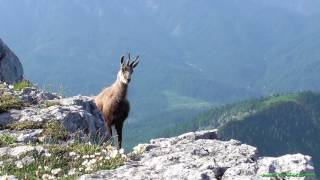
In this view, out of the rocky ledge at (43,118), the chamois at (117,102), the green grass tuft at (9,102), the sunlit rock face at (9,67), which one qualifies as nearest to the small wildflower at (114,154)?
the rocky ledge at (43,118)

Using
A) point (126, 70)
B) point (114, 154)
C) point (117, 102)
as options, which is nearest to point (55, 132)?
point (114, 154)

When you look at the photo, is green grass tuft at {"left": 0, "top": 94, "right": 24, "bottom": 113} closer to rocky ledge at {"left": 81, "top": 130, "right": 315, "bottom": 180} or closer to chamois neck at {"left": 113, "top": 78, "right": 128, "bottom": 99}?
rocky ledge at {"left": 81, "top": 130, "right": 315, "bottom": 180}

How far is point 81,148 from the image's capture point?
47.9ft

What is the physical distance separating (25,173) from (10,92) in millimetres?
7820

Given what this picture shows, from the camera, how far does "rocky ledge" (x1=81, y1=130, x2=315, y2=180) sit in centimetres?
1230

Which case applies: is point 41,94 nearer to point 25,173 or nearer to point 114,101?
point 114,101

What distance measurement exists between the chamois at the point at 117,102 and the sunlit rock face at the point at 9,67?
4.02 meters

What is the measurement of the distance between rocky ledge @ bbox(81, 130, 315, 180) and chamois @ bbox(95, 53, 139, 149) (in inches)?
412

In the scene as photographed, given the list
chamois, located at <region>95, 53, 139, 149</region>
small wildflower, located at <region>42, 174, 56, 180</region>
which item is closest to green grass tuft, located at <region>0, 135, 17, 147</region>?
small wildflower, located at <region>42, 174, 56, 180</region>

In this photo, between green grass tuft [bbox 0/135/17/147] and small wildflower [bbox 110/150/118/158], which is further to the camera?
green grass tuft [bbox 0/135/17/147]

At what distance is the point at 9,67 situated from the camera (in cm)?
3042

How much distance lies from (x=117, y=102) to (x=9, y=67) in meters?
6.02

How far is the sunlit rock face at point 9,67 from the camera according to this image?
2925 centimetres

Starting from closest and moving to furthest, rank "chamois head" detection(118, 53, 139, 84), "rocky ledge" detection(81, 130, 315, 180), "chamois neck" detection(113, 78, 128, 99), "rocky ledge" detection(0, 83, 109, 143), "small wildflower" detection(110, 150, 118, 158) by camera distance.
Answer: "rocky ledge" detection(81, 130, 315, 180), "small wildflower" detection(110, 150, 118, 158), "rocky ledge" detection(0, 83, 109, 143), "chamois neck" detection(113, 78, 128, 99), "chamois head" detection(118, 53, 139, 84)
